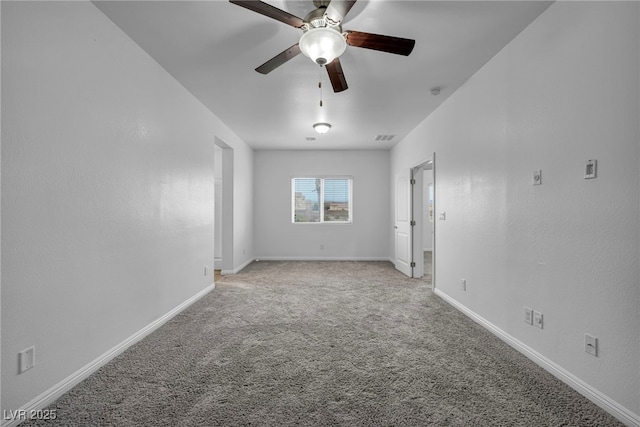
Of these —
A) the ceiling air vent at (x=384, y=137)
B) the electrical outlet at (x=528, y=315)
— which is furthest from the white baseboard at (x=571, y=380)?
the ceiling air vent at (x=384, y=137)

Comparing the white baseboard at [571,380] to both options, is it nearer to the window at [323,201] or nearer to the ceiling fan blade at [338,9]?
the ceiling fan blade at [338,9]

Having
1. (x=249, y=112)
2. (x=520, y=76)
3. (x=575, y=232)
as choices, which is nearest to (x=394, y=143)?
(x=249, y=112)

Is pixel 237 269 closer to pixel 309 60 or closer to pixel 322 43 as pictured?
pixel 309 60

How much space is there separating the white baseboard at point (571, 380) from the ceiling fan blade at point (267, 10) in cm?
286

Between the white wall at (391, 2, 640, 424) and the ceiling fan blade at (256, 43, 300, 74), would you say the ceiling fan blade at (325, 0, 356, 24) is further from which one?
the white wall at (391, 2, 640, 424)

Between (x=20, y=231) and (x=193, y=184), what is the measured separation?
7.08 feet

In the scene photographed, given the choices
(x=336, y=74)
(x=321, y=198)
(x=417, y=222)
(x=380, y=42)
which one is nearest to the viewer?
(x=380, y=42)

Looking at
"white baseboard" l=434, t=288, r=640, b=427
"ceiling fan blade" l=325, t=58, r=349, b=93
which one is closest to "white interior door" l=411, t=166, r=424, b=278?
"white baseboard" l=434, t=288, r=640, b=427

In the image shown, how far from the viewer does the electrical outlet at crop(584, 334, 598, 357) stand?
174 centimetres

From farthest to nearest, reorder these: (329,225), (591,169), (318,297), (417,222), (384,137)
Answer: (329,225) < (384,137) < (417,222) < (318,297) < (591,169)

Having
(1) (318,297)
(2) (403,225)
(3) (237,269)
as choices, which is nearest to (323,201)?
(2) (403,225)

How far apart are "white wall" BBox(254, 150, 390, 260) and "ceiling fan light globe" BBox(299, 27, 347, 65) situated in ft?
16.1

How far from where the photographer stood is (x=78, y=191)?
195cm

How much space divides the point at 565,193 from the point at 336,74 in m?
1.85
